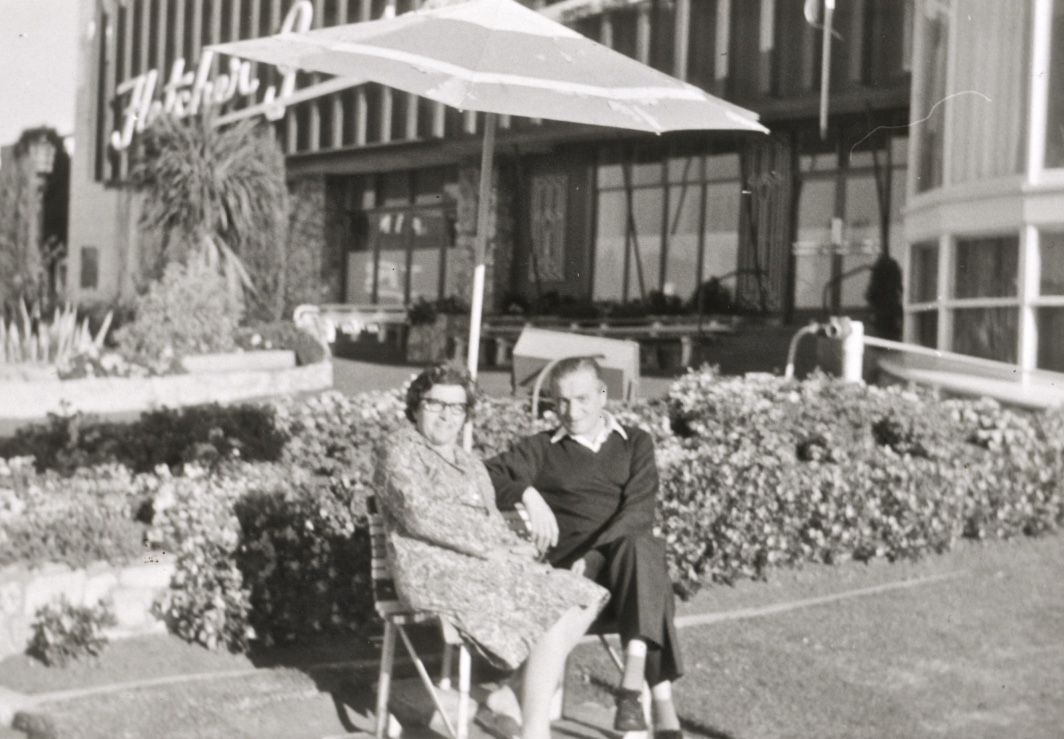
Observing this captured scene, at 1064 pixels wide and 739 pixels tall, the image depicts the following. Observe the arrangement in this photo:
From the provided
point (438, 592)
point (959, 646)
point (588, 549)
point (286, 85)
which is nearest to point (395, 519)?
point (438, 592)

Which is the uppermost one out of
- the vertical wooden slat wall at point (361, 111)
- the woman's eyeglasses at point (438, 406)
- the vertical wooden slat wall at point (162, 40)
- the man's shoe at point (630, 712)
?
the vertical wooden slat wall at point (162, 40)

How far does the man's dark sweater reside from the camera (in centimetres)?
500

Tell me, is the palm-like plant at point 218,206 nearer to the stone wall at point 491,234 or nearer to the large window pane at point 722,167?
the stone wall at point 491,234


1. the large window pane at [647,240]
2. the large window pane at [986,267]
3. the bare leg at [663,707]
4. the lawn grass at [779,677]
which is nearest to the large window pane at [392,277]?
the large window pane at [647,240]

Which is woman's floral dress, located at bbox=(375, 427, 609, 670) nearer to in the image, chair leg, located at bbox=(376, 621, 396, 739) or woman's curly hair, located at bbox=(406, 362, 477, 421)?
woman's curly hair, located at bbox=(406, 362, 477, 421)

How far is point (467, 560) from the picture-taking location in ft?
14.9

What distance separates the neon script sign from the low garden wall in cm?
1173

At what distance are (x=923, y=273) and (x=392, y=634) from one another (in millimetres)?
9090

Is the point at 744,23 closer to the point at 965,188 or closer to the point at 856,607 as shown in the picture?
the point at 965,188

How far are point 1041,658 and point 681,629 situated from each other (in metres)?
1.42

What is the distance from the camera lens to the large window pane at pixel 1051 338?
10680 millimetres

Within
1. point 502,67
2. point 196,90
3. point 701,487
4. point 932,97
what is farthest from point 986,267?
point 196,90

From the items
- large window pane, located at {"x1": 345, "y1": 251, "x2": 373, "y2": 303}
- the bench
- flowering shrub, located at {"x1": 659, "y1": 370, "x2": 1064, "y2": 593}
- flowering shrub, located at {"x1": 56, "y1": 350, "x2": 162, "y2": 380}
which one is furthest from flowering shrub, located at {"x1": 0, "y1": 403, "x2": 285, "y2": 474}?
large window pane, located at {"x1": 345, "y1": 251, "x2": 373, "y2": 303}

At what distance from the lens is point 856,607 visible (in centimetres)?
635
